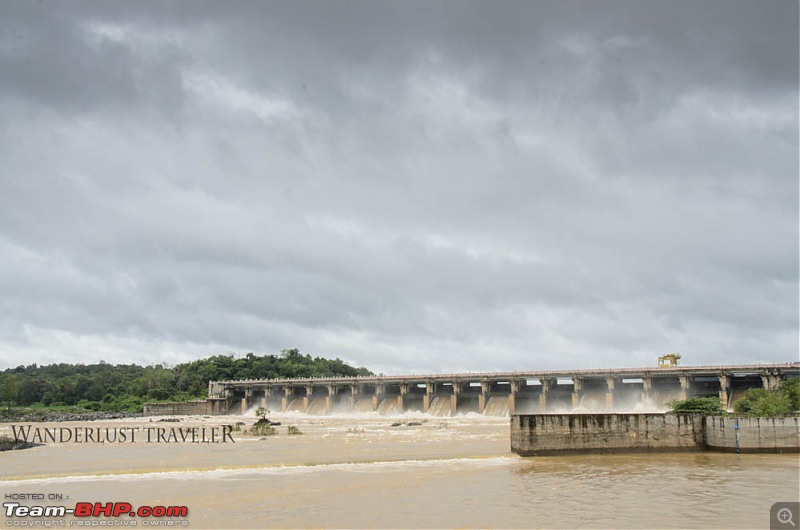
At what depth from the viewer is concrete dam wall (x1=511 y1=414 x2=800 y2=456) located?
100.0 ft

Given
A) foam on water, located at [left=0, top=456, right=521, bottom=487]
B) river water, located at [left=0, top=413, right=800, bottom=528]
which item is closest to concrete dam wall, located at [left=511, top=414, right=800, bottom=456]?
river water, located at [left=0, top=413, right=800, bottom=528]

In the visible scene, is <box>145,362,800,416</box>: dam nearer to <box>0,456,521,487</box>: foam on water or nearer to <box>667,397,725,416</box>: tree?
<box>667,397,725,416</box>: tree

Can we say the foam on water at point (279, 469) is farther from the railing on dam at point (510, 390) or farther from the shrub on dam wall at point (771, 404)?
the railing on dam at point (510, 390)

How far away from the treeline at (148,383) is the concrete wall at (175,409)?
586 inches

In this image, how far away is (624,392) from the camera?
8144cm

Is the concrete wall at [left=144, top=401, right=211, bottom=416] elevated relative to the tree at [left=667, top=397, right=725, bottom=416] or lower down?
lower down

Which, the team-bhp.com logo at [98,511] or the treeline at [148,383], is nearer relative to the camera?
the team-bhp.com logo at [98,511]

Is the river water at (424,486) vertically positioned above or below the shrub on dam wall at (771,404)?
below

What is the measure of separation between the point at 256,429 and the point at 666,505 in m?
40.2

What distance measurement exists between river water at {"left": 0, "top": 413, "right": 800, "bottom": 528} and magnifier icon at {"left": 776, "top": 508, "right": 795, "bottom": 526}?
1.55 feet

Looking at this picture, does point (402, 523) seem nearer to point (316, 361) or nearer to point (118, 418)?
point (118, 418)

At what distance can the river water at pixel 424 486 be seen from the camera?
17.4 meters

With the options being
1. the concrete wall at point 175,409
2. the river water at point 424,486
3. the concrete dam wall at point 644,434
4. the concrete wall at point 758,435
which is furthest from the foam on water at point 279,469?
the concrete wall at point 175,409

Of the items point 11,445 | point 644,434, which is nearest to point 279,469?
point 644,434
